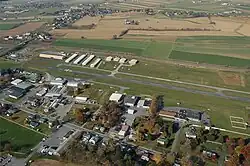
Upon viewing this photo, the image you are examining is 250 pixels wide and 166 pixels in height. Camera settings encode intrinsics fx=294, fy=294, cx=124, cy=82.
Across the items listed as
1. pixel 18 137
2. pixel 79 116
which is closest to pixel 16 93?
pixel 18 137

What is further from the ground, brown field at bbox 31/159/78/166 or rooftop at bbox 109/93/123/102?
rooftop at bbox 109/93/123/102

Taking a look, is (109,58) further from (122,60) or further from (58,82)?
(58,82)

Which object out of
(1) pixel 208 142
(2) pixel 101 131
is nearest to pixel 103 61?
(2) pixel 101 131

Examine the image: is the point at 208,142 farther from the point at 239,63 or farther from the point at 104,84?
the point at 239,63

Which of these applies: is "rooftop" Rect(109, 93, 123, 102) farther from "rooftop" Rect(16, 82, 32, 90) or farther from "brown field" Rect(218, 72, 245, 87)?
"brown field" Rect(218, 72, 245, 87)

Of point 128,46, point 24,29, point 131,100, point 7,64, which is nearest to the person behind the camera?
point 131,100

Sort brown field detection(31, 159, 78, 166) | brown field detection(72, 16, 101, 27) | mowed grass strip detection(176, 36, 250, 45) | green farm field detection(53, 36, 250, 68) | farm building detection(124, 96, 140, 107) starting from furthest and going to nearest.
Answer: brown field detection(72, 16, 101, 27)
mowed grass strip detection(176, 36, 250, 45)
green farm field detection(53, 36, 250, 68)
farm building detection(124, 96, 140, 107)
brown field detection(31, 159, 78, 166)

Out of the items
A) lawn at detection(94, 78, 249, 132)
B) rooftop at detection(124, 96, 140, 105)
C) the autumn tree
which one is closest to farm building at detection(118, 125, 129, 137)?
the autumn tree
